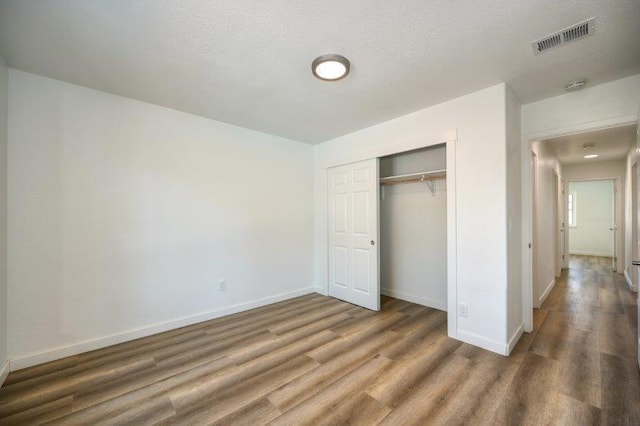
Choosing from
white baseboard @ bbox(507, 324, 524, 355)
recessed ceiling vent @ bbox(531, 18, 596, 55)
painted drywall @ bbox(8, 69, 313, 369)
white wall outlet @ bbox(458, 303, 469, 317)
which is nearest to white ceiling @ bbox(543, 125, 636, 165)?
recessed ceiling vent @ bbox(531, 18, 596, 55)

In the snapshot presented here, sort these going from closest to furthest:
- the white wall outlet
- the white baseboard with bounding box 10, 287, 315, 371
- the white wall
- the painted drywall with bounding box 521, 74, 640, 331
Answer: the white baseboard with bounding box 10, 287, 315, 371 → the painted drywall with bounding box 521, 74, 640, 331 → the white wall outlet → the white wall

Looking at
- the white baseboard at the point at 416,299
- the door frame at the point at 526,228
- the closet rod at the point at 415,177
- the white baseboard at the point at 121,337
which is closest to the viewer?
the white baseboard at the point at 121,337

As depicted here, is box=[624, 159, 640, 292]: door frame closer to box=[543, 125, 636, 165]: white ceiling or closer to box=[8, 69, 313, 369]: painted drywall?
box=[543, 125, 636, 165]: white ceiling

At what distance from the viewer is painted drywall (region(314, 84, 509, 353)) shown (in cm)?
245

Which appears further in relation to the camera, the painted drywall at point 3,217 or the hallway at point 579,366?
the painted drywall at point 3,217

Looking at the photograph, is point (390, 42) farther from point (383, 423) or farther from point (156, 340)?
point (156, 340)

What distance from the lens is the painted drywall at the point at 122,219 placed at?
2264mm

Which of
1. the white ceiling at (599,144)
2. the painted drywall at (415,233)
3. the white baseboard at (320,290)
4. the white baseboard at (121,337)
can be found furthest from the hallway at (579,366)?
the white baseboard at (121,337)

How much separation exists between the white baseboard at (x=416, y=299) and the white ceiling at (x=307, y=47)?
8.44 ft

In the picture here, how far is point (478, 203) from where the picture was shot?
8.52 ft

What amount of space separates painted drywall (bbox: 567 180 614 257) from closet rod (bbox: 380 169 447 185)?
7743 mm

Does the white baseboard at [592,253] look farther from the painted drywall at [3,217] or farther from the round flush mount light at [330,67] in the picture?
the painted drywall at [3,217]

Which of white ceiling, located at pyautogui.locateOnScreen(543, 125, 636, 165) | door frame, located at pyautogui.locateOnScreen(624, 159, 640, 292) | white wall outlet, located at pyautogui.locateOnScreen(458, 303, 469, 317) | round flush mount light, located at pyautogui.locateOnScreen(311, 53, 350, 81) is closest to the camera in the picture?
round flush mount light, located at pyautogui.locateOnScreen(311, 53, 350, 81)

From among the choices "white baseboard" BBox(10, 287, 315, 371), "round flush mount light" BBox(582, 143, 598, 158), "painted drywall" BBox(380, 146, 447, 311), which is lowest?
"white baseboard" BBox(10, 287, 315, 371)
